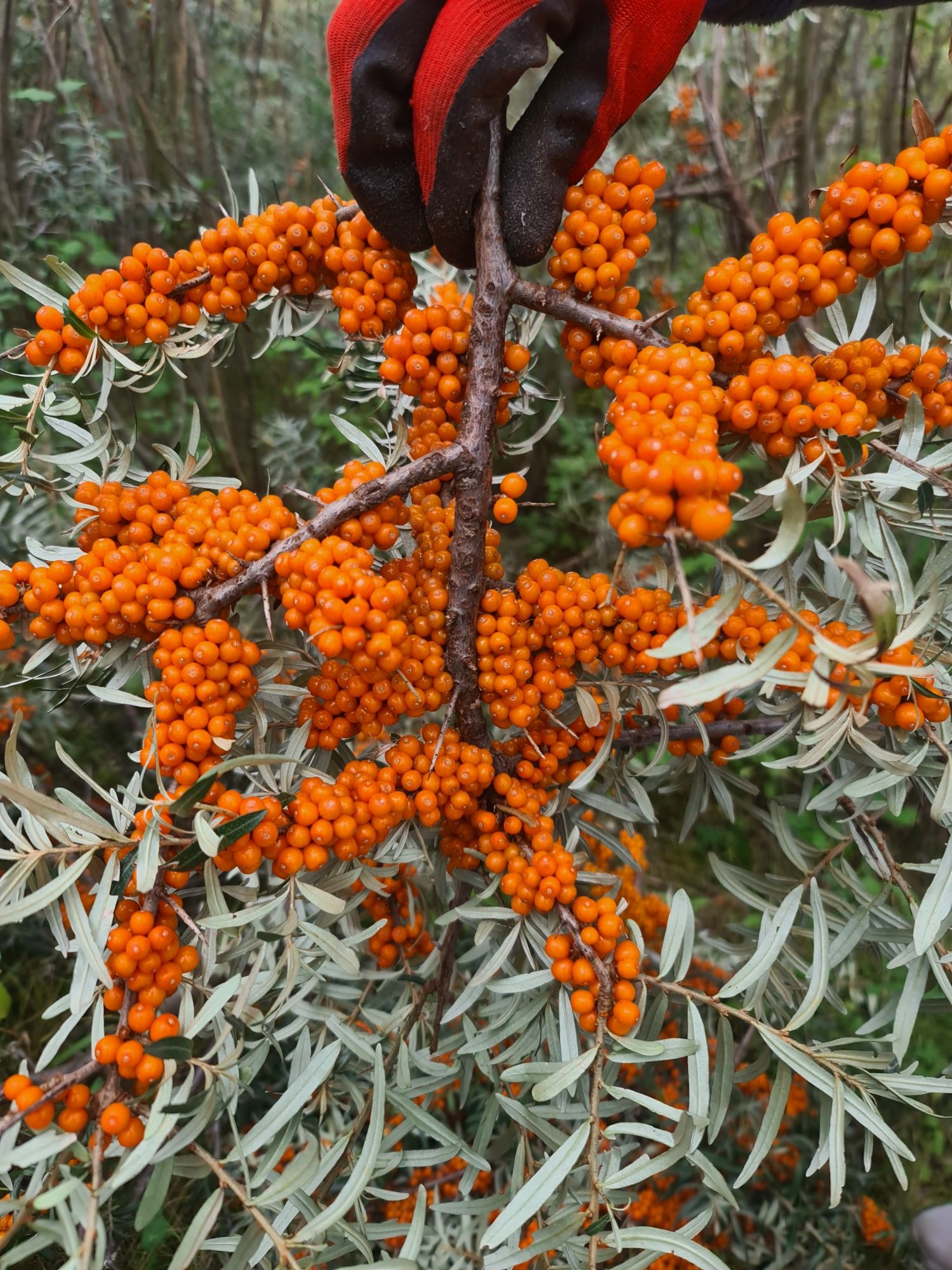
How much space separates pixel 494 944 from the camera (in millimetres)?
1306

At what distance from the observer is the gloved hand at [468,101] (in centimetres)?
89

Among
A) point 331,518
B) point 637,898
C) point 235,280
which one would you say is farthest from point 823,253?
point 637,898

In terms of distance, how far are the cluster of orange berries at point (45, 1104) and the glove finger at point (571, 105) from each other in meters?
1.16

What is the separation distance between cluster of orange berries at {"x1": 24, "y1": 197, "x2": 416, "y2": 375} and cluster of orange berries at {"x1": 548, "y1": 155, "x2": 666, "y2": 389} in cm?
26

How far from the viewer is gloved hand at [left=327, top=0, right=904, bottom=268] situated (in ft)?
2.92

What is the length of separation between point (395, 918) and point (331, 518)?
2.80 feet

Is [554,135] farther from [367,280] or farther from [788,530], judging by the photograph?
[788,530]

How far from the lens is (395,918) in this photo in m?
1.43

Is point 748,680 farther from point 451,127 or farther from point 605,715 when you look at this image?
point 451,127

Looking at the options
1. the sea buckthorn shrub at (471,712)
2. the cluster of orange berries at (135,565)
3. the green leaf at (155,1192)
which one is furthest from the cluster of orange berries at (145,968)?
the cluster of orange berries at (135,565)

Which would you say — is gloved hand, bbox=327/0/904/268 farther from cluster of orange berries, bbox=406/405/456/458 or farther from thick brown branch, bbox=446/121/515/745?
cluster of orange berries, bbox=406/405/456/458

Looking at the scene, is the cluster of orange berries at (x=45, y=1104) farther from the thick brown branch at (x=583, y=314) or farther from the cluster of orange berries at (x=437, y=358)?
the thick brown branch at (x=583, y=314)

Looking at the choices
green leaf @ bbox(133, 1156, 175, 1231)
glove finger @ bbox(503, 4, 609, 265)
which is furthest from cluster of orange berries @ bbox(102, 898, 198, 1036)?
glove finger @ bbox(503, 4, 609, 265)

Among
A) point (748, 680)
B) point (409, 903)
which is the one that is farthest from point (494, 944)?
point (748, 680)
